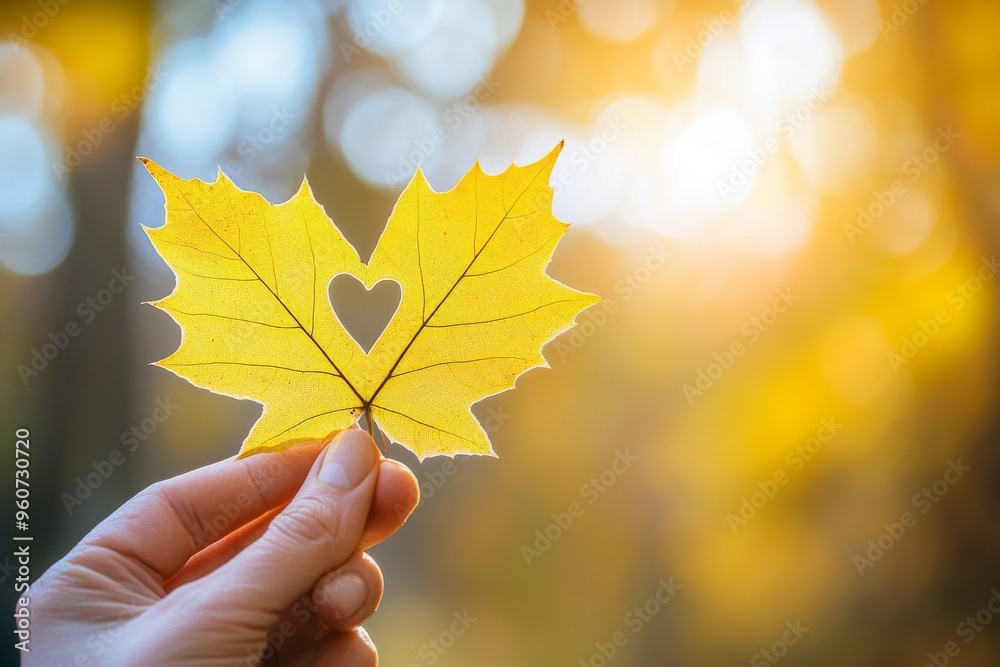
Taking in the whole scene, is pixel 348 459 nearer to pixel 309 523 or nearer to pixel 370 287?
pixel 309 523

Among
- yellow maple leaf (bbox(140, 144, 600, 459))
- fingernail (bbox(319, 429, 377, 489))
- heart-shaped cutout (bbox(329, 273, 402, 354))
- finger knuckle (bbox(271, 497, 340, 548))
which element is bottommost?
heart-shaped cutout (bbox(329, 273, 402, 354))

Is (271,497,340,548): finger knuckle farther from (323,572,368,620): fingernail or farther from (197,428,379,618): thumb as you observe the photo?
(323,572,368,620): fingernail

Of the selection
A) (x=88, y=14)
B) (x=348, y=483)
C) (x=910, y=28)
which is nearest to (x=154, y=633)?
(x=348, y=483)

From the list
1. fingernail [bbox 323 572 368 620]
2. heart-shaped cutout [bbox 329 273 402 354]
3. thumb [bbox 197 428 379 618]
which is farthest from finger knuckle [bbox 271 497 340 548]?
heart-shaped cutout [bbox 329 273 402 354]

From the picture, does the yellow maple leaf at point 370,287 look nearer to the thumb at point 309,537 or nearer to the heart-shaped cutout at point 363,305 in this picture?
the thumb at point 309,537

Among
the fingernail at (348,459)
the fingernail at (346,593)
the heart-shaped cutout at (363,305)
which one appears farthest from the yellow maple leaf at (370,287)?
the heart-shaped cutout at (363,305)

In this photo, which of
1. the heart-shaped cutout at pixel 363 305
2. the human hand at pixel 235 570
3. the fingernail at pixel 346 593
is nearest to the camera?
the human hand at pixel 235 570
